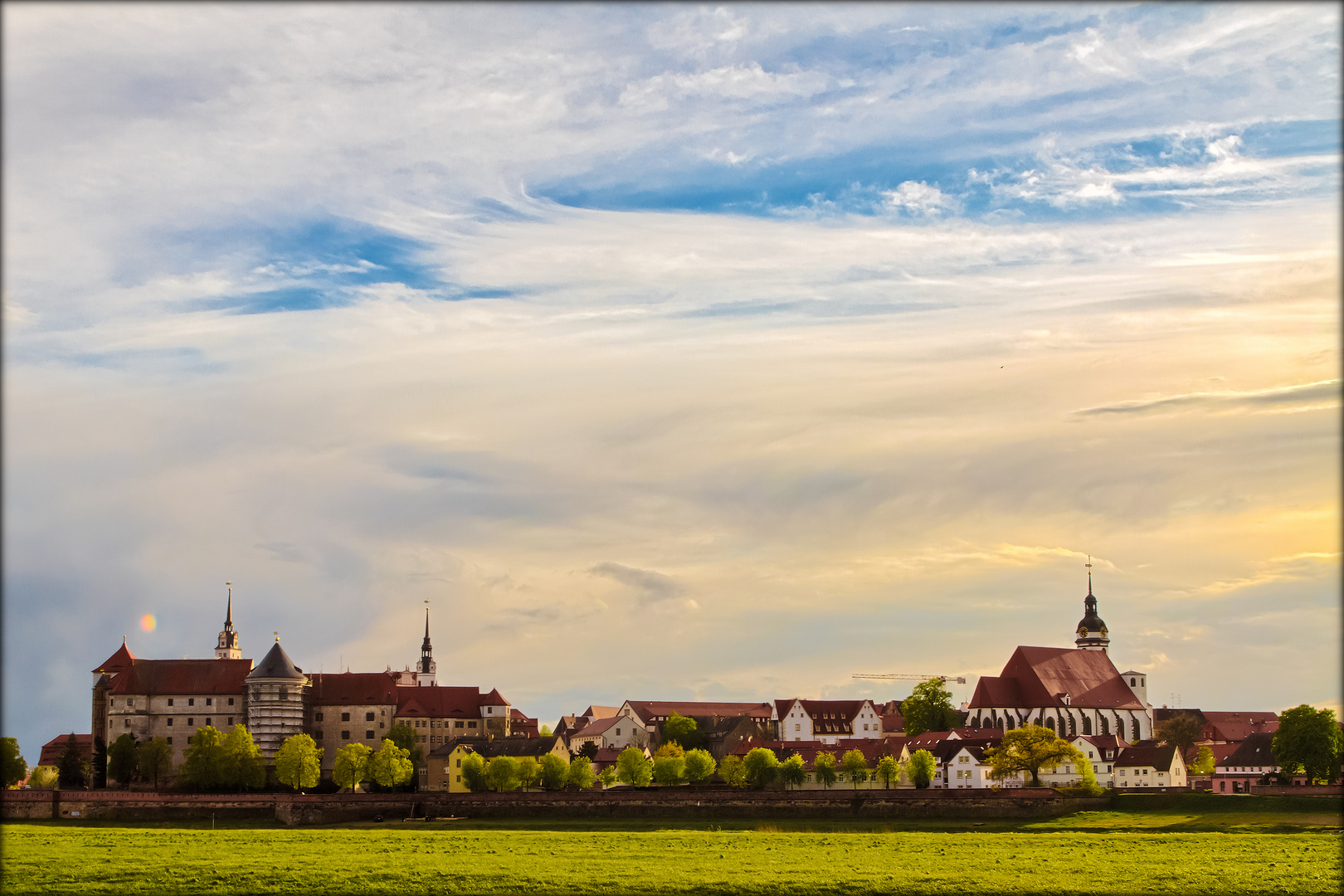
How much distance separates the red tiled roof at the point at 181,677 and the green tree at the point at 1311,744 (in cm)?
8776

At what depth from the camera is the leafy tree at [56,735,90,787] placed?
11594 centimetres

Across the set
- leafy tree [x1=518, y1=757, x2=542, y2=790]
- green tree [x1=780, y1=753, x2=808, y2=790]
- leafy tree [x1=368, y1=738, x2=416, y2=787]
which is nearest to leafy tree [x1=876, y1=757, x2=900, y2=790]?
green tree [x1=780, y1=753, x2=808, y2=790]

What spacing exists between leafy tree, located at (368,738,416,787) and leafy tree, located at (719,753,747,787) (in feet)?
81.2

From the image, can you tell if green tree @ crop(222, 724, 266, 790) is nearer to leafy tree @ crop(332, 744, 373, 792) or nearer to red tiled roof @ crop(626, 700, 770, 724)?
leafy tree @ crop(332, 744, 373, 792)

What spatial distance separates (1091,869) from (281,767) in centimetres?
7763

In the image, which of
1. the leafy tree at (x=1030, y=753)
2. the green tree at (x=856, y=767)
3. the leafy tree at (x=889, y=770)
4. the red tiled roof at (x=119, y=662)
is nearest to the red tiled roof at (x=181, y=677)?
the red tiled roof at (x=119, y=662)

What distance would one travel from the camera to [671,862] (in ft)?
175

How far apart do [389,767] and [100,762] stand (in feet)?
102

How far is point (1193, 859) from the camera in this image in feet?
175

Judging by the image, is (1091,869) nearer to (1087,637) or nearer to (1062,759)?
(1062,759)

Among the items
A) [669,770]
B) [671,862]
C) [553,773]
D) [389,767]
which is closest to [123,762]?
[389,767]

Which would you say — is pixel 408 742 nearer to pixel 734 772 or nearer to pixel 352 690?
pixel 352 690

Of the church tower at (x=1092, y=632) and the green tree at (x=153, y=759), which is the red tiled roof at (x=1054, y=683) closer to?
the church tower at (x=1092, y=632)

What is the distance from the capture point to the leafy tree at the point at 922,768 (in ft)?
341
